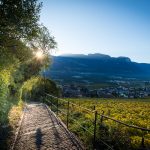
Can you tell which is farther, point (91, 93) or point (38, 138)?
point (91, 93)

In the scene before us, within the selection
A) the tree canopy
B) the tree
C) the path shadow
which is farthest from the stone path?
the tree

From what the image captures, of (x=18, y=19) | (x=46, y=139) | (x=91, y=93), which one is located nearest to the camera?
(x=46, y=139)

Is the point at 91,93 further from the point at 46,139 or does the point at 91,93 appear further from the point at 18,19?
the point at 46,139

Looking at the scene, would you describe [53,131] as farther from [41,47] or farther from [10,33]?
[41,47]

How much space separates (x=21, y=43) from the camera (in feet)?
66.1

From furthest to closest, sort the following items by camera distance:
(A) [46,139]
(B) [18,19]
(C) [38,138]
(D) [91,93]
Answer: (D) [91,93]
(B) [18,19]
(C) [38,138]
(A) [46,139]

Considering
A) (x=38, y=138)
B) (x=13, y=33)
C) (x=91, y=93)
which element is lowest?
(x=91, y=93)

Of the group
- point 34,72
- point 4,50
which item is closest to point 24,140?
point 4,50

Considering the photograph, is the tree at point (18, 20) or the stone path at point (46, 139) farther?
the tree at point (18, 20)

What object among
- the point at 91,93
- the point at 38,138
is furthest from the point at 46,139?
the point at 91,93

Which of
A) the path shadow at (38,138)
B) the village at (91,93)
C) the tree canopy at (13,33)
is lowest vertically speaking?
the village at (91,93)

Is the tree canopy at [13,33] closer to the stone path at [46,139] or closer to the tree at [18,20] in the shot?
the tree at [18,20]

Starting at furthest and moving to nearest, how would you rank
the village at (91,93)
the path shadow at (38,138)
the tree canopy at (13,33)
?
the village at (91,93)
the tree canopy at (13,33)
the path shadow at (38,138)

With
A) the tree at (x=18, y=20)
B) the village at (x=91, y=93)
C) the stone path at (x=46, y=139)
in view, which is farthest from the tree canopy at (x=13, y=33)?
the village at (x=91, y=93)
